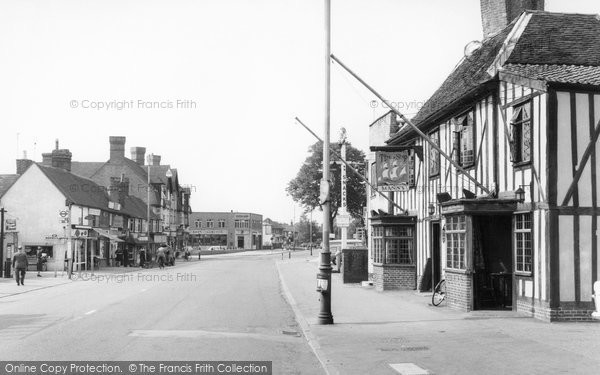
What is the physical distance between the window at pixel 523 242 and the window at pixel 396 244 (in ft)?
26.6

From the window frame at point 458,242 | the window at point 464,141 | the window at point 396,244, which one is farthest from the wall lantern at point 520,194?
the window at point 396,244

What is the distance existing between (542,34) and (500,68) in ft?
10.8

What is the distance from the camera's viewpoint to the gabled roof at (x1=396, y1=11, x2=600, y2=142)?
54.6ft

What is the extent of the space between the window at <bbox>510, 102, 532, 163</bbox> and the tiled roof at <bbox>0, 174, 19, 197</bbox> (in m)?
39.0

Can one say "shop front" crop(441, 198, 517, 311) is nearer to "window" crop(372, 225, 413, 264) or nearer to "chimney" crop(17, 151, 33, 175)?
"window" crop(372, 225, 413, 264)

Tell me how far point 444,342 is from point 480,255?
6.27 meters

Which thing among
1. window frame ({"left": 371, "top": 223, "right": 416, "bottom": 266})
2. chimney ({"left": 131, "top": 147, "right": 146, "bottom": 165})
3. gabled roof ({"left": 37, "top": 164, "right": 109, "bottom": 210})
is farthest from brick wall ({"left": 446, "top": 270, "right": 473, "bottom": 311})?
chimney ({"left": 131, "top": 147, "right": 146, "bottom": 165})

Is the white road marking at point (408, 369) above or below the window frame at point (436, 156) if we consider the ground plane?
below

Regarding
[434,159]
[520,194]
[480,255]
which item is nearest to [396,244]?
[434,159]

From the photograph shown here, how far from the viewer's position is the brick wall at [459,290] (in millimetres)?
17406

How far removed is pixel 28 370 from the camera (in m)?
9.02

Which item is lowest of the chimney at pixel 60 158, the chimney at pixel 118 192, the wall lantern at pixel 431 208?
the wall lantern at pixel 431 208

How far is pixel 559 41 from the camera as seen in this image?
62.0 feet

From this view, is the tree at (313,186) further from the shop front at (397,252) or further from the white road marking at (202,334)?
the white road marking at (202,334)
